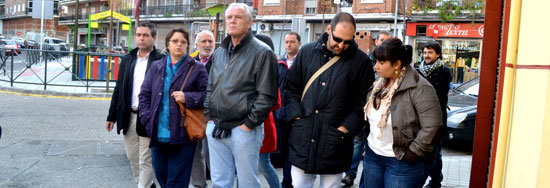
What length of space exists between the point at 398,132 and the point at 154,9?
45.5 meters

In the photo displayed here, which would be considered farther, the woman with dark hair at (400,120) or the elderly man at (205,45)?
the elderly man at (205,45)

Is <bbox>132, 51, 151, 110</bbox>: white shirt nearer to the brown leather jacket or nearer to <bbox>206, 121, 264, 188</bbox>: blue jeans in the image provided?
<bbox>206, 121, 264, 188</bbox>: blue jeans

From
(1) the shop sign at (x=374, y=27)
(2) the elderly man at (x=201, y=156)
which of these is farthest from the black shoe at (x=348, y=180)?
(1) the shop sign at (x=374, y=27)

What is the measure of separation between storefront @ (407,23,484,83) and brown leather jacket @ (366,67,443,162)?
23.2m

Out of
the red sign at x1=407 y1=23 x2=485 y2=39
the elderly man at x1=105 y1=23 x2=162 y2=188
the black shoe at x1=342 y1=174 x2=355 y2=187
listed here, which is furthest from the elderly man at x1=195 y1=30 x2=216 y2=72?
the red sign at x1=407 y1=23 x2=485 y2=39

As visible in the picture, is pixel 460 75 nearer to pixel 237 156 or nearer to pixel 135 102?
pixel 135 102

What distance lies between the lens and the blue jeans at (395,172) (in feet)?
10.7

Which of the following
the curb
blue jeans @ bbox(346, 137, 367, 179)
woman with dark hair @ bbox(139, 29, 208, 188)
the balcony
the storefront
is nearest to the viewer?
woman with dark hair @ bbox(139, 29, 208, 188)

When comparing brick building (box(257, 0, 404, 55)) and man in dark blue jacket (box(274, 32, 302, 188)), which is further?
brick building (box(257, 0, 404, 55))

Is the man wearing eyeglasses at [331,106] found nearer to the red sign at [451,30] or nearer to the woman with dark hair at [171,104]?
the woman with dark hair at [171,104]

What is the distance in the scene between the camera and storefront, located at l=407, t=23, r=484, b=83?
25130 millimetres

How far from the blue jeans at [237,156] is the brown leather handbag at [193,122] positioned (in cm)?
36

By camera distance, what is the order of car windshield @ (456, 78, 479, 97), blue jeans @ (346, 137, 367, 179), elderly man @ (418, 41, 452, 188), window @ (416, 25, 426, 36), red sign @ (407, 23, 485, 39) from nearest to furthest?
elderly man @ (418, 41, 452, 188) → blue jeans @ (346, 137, 367, 179) → car windshield @ (456, 78, 479, 97) → red sign @ (407, 23, 485, 39) → window @ (416, 25, 426, 36)

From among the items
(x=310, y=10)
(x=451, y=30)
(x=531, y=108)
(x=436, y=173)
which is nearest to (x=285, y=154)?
(x=436, y=173)
